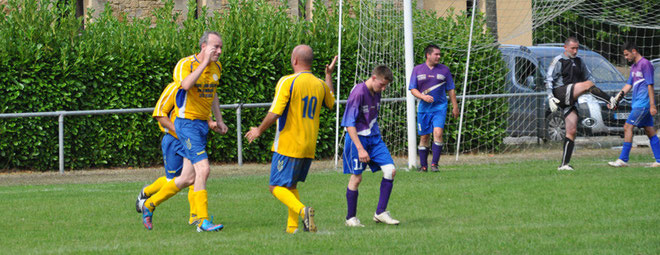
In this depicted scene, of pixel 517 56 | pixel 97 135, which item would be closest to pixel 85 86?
pixel 97 135

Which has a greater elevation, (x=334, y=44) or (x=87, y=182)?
(x=334, y=44)

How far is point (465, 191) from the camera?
414 inches

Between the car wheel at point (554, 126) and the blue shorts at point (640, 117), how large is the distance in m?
4.48

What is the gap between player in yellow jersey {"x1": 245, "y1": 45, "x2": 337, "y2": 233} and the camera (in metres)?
7.72

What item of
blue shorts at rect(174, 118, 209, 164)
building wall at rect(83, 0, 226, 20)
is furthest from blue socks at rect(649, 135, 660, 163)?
building wall at rect(83, 0, 226, 20)

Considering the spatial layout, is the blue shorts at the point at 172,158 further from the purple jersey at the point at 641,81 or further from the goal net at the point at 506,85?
the purple jersey at the point at 641,81

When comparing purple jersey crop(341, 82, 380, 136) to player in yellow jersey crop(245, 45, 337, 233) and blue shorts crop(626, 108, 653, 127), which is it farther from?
blue shorts crop(626, 108, 653, 127)

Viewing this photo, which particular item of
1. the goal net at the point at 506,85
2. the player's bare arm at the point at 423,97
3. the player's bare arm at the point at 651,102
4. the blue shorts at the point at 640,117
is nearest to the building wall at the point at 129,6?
the goal net at the point at 506,85

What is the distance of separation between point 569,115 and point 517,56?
5.72 m

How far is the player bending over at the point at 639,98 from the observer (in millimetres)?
13242

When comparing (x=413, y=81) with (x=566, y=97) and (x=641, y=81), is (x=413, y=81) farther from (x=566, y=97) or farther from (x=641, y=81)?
(x=641, y=81)

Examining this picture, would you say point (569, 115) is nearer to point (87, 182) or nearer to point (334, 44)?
point (334, 44)

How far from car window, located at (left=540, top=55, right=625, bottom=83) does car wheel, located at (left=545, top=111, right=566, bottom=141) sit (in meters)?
→ 1.05

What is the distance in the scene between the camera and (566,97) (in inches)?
497
